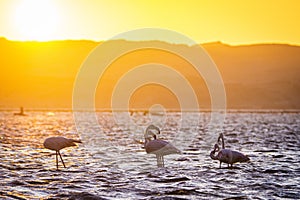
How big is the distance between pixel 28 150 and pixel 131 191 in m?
16.5

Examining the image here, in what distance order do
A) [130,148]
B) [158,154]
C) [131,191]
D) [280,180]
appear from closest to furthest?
[131,191]
[280,180]
[158,154]
[130,148]

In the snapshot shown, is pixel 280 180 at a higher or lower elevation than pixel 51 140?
lower

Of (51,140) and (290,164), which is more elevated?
(51,140)

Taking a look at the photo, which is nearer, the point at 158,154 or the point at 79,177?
the point at 79,177

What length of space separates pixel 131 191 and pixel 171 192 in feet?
4.82

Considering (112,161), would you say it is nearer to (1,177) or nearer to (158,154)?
(158,154)

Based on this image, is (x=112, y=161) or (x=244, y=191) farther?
(x=112, y=161)

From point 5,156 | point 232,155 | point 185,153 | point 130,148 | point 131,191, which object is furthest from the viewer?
point 130,148

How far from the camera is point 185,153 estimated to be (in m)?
32.9

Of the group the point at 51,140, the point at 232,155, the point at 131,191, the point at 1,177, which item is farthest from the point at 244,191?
the point at 51,140

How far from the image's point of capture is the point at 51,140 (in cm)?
2727

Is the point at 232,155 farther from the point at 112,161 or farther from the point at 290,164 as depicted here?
the point at 112,161

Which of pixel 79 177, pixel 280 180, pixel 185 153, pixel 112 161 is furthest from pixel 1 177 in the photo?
pixel 185 153

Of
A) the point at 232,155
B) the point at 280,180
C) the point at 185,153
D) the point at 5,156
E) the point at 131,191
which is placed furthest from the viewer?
the point at 185,153
